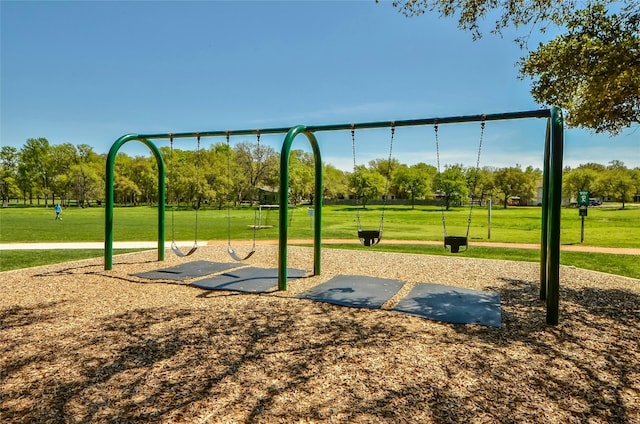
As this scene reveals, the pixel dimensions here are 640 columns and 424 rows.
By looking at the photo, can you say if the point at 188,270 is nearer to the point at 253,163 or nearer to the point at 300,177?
the point at 300,177

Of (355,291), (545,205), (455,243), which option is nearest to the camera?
(545,205)

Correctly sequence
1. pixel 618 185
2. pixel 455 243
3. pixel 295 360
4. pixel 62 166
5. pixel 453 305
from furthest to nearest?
pixel 62 166 < pixel 618 185 < pixel 455 243 < pixel 453 305 < pixel 295 360

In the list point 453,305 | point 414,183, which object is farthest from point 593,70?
point 414,183

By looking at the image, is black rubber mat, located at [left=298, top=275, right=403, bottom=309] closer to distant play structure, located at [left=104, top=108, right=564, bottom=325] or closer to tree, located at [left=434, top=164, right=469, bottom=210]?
distant play structure, located at [left=104, top=108, right=564, bottom=325]

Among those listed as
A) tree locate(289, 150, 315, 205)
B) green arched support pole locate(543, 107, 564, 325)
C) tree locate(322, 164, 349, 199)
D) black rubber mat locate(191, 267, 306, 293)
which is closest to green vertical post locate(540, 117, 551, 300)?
green arched support pole locate(543, 107, 564, 325)

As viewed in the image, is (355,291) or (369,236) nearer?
(355,291)

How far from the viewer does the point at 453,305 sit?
5.91 m

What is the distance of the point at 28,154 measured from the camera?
206 ft

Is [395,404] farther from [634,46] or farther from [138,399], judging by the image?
[634,46]

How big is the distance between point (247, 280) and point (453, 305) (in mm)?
3804

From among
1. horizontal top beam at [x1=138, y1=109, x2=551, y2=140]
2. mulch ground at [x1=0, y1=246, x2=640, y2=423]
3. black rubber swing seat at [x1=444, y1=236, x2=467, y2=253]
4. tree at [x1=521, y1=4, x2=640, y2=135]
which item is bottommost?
mulch ground at [x1=0, y1=246, x2=640, y2=423]

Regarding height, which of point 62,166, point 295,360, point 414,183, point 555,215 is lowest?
point 295,360

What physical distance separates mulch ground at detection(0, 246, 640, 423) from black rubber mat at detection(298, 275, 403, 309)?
9.9 inches

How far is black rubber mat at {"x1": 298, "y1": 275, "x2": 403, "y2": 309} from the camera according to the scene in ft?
19.8
